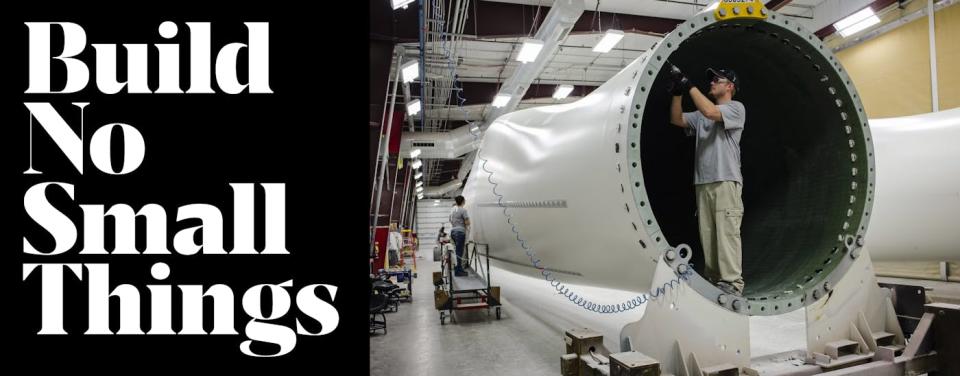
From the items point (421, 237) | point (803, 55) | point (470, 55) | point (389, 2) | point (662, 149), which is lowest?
point (421, 237)

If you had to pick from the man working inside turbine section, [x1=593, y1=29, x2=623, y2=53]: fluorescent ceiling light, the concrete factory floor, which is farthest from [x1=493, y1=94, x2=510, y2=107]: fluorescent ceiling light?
the man working inside turbine section

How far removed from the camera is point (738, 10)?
6.40ft

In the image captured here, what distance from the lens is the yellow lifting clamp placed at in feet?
6.35

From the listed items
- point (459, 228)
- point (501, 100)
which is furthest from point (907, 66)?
point (459, 228)

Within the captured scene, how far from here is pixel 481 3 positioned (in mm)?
7301

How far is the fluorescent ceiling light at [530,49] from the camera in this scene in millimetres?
6547

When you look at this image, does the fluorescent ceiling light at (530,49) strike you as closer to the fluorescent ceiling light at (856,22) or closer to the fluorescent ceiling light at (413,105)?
the fluorescent ceiling light at (413,105)

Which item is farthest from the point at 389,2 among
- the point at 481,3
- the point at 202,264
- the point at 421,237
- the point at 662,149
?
the point at 421,237

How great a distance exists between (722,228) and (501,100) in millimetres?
7354

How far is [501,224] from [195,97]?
259cm

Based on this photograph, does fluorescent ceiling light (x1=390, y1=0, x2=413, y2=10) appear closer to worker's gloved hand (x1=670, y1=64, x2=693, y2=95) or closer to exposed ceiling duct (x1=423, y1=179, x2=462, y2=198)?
worker's gloved hand (x1=670, y1=64, x2=693, y2=95)

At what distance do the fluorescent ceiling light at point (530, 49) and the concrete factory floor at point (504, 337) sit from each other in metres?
3.33

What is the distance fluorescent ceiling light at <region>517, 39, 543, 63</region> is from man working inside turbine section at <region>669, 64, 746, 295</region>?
443 cm

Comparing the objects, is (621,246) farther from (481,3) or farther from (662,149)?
(481,3)
